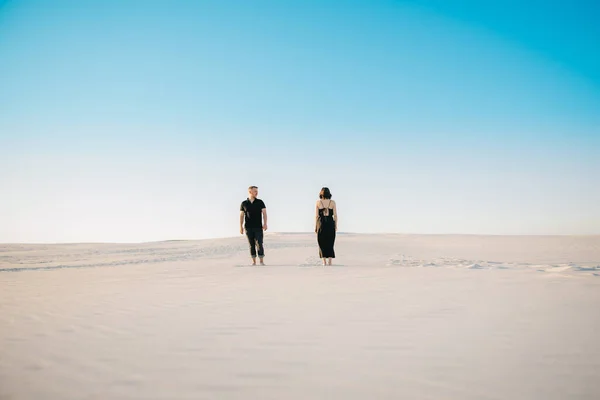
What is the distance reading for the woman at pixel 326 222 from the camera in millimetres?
9984

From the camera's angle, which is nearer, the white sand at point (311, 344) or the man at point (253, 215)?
the white sand at point (311, 344)

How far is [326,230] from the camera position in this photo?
9984mm

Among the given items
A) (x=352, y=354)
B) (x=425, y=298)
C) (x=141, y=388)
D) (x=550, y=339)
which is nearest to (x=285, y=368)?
(x=352, y=354)

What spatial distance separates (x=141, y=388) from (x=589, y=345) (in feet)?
11.3

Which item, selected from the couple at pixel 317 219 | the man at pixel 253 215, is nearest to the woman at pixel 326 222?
the couple at pixel 317 219

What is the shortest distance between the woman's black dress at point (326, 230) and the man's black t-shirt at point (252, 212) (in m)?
1.71

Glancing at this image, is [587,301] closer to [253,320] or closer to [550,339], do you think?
[550,339]

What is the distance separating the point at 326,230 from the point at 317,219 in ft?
1.32

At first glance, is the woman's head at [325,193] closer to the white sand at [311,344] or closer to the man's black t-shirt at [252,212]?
the man's black t-shirt at [252,212]

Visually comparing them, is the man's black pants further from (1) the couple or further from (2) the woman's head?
(2) the woman's head

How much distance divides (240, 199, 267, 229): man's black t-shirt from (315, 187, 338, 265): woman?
65.4 inches

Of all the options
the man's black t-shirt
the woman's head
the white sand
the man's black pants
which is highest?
the woman's head

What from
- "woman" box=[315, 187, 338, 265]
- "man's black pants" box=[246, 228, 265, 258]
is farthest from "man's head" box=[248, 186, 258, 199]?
"woman" box=[315, 187, 338, 265]

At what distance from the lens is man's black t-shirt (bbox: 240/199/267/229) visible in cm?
992
